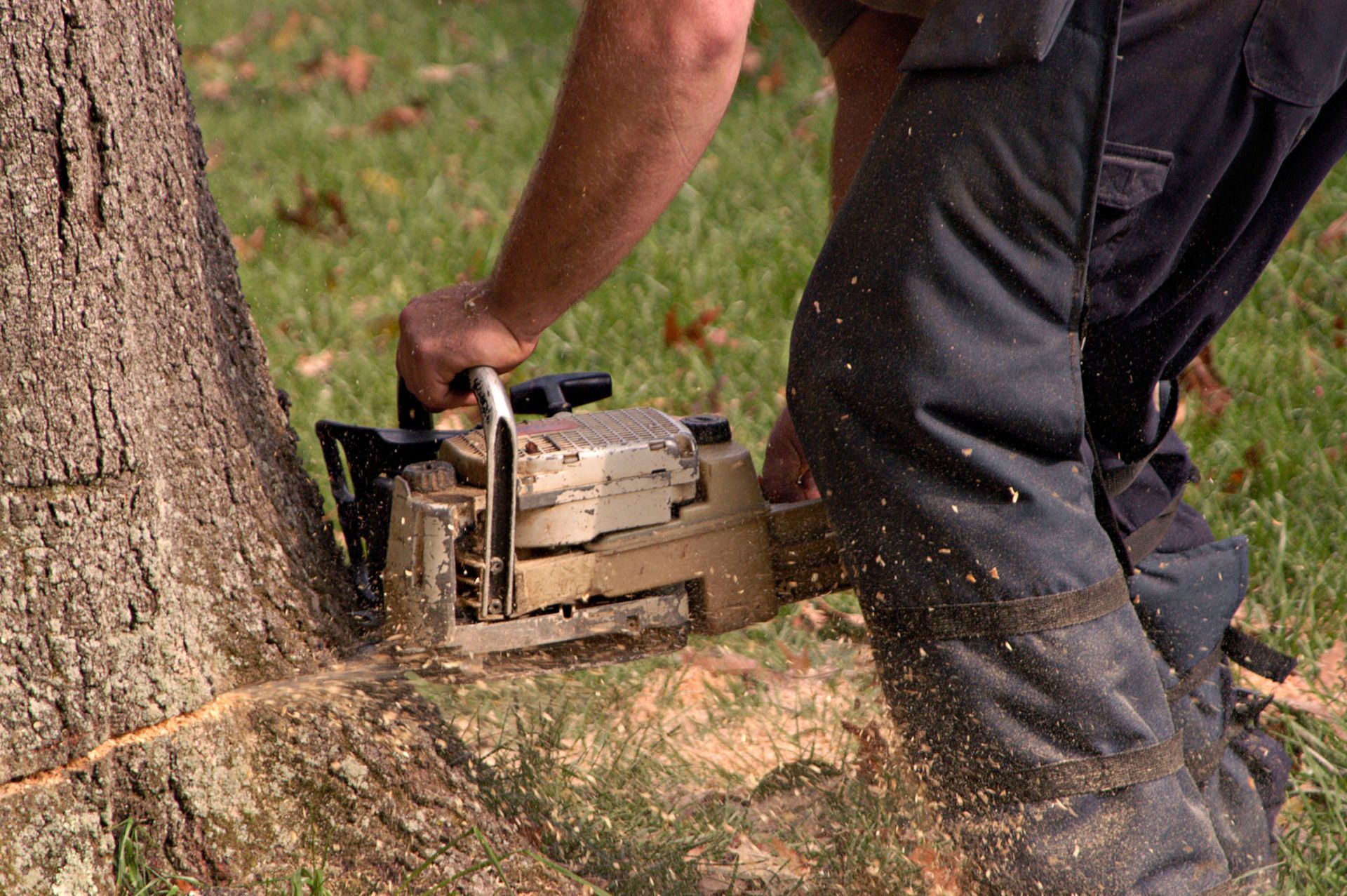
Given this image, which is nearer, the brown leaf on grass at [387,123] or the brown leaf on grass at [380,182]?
the brown leaf on grass at [380,182]

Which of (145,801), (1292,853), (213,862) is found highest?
(145,801)

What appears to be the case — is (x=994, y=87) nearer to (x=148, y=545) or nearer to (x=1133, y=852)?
(x=1133, y=852)

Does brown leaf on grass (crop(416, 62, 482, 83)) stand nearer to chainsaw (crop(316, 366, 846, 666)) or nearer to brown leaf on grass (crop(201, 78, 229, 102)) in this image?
brown leaf on grass (crop(201, 78, 229, 102))

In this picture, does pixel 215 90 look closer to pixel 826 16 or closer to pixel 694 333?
pixel 694 333

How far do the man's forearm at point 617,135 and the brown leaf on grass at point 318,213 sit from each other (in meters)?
2.97

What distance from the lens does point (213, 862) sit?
177 cm

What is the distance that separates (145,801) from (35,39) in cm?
98

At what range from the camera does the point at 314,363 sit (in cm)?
362

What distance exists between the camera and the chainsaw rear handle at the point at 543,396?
2.03 metres

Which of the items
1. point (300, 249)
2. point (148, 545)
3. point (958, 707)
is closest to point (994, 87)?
point (958, 707)

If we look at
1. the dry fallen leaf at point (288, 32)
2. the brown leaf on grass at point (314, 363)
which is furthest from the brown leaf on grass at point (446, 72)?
the brown leaf on grass at point (314, 363)

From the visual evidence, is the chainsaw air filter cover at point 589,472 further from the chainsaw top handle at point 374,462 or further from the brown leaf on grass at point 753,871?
the brown leaf on grass at point 753,871

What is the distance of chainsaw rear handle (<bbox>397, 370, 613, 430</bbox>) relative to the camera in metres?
2.03

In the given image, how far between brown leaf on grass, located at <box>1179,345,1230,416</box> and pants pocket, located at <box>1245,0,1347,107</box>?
1.83m
